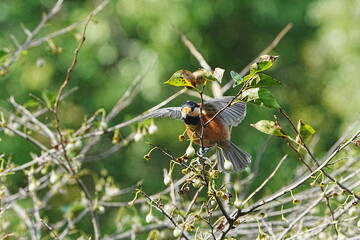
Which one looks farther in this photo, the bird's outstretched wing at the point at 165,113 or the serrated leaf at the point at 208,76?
the bird's outstretched wing at the point at 165,113

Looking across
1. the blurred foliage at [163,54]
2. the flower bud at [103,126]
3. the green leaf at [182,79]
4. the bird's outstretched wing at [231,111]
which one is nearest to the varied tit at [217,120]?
the bird's outstretched wing at [231,111]

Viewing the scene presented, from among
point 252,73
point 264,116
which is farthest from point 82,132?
point 264,116

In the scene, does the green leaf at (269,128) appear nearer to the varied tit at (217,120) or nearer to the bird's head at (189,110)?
the varied tit at (217,120)

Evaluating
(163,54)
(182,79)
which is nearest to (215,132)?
(182,79)

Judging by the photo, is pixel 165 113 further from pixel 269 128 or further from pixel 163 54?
pixel 163 54

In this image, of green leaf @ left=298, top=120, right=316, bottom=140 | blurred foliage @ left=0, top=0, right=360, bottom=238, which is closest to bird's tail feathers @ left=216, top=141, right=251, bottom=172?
green leaf @ left=298, top=120, right=316, bottom=140
